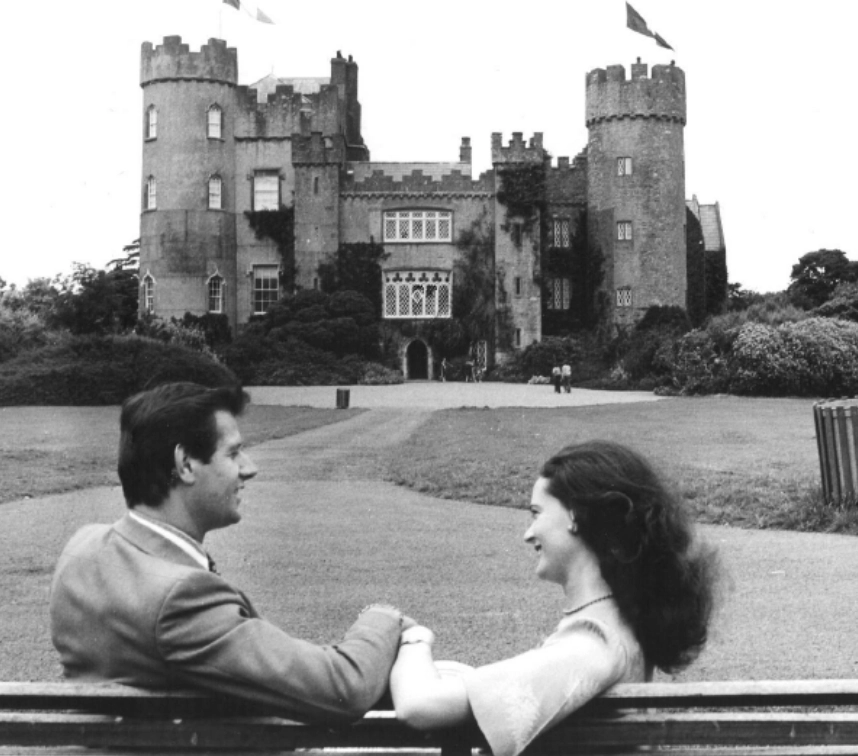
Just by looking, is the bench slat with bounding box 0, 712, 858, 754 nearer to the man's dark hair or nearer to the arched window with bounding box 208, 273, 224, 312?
the man's dark hair

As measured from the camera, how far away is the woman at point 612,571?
10.5 feet

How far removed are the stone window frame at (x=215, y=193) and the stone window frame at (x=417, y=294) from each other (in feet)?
24.7

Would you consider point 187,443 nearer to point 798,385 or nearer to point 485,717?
point 485,717

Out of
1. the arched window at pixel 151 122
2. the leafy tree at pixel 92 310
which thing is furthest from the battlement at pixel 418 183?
the leafy tree at pixel 92 310

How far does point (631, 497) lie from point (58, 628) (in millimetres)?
1509

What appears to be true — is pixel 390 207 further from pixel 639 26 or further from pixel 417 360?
pixel 639 26

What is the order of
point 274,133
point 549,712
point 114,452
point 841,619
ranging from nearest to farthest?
1. point 549,712
2. point 841,619
3. point 114,452
4. point 274,133

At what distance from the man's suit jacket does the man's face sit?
0.15 m

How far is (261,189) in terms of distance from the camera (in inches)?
2175

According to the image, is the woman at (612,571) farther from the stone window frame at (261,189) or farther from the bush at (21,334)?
the stone window frame at (261,189)

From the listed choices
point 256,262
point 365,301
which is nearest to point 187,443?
point 365,301

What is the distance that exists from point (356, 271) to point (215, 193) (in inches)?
270

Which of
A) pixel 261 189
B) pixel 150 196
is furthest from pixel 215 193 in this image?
pixel 150 196

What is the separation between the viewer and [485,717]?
305 cm
